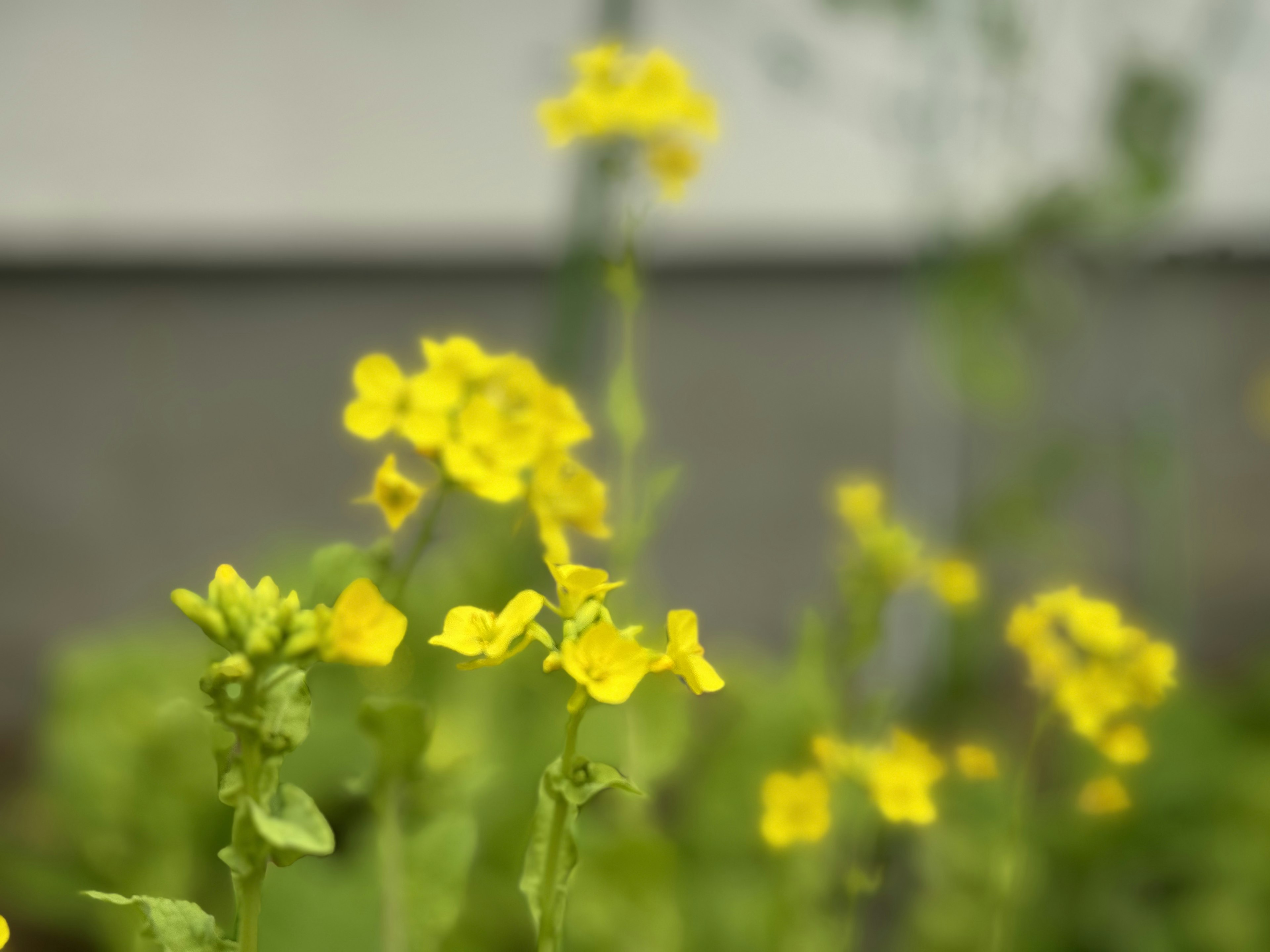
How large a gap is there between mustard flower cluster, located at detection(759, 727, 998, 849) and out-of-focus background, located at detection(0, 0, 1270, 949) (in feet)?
2.56

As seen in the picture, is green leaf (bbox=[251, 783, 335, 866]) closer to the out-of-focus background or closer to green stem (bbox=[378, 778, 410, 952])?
green stem (bbox=[378, 778, 410, 952])

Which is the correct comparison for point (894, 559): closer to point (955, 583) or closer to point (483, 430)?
point (955, 583)

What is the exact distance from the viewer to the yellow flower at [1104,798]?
378mm

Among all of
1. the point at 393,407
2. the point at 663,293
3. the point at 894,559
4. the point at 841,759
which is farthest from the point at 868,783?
the point at 663,293

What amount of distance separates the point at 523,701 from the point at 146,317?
0.81 m

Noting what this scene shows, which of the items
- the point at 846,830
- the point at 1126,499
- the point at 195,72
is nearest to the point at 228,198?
the point at 195,72

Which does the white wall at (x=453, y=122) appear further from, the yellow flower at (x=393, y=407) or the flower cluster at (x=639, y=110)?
the yellow flower at (x=393, y=407)

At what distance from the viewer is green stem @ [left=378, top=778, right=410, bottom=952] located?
0.32 metres

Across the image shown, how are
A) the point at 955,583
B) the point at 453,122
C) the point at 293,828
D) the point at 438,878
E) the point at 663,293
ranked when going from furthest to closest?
the point at 663,293 → the point at 453,122 → the point at 955,583 → the point at 438,878 → the point at 293,828

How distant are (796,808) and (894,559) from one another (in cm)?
13

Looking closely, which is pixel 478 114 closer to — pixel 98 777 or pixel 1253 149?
pixel 98 777

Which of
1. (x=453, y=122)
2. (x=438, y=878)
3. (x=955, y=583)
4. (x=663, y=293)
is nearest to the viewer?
(x=438, y=878)

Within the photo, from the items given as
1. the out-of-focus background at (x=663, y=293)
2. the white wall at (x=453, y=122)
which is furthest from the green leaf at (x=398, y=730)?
the white wall at (x=453, y=122)

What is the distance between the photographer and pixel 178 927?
0.26m
